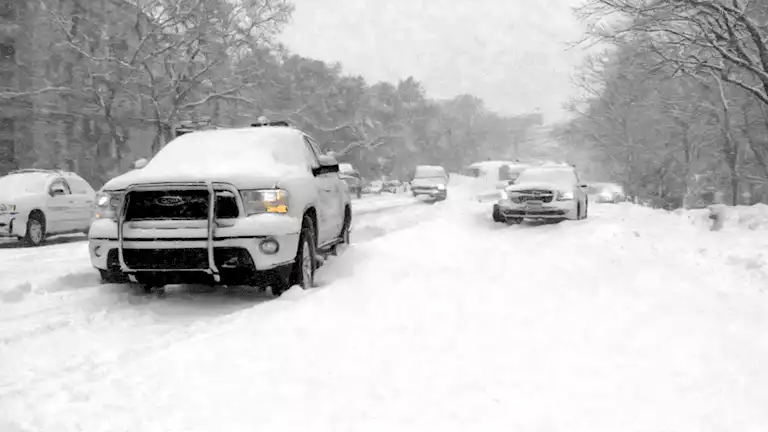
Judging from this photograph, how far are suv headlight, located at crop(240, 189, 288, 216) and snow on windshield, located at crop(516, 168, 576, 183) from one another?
11020 millimetres

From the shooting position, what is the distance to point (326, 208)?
7.65 m

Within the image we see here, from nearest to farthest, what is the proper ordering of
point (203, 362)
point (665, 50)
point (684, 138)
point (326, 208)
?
point (203, 362)
point (326, 208)
point (665, 50)
point (684, 138)

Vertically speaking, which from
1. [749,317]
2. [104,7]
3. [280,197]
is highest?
[104,7]

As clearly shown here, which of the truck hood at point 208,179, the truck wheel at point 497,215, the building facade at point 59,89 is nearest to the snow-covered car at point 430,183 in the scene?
the building facade at point 59,89

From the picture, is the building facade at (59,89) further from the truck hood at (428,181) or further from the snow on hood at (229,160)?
the snow on hood at (229,160)

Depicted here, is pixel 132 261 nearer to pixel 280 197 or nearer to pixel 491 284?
pixel 280 197

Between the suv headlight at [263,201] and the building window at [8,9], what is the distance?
28.4 metres

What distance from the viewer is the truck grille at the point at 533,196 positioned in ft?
48.1

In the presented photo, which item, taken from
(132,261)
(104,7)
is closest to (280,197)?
(132,261)

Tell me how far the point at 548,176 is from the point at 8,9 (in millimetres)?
25831

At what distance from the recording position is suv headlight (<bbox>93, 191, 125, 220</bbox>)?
6.12m

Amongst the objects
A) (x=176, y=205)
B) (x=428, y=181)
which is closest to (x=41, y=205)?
(x=176, y=205)

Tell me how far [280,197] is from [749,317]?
4.22m

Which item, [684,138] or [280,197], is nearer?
[280,197]
